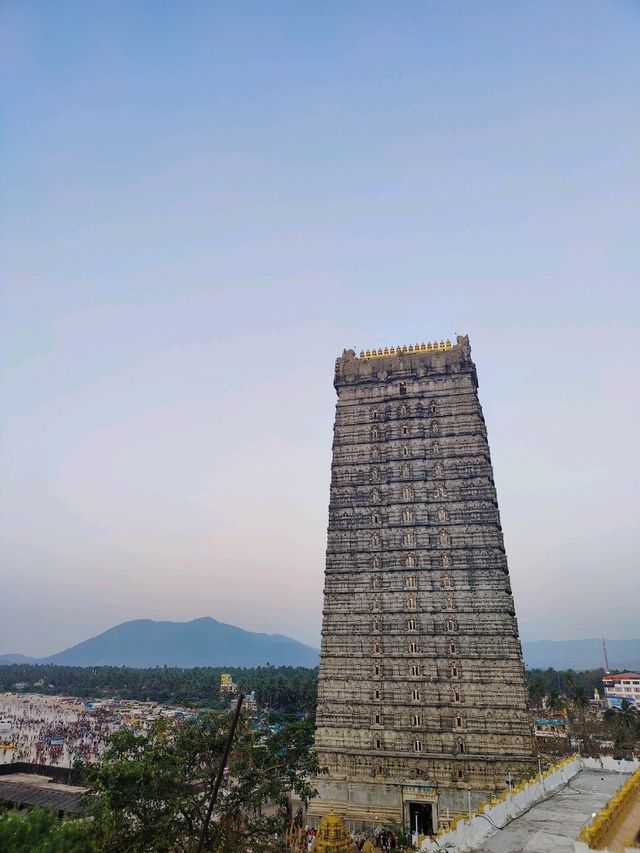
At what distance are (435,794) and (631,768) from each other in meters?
13.3

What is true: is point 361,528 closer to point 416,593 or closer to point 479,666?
point 416,593

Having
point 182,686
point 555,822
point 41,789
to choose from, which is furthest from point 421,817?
point 182,686

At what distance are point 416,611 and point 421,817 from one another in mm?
12921

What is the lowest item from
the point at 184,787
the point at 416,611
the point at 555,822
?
the point at 184,787

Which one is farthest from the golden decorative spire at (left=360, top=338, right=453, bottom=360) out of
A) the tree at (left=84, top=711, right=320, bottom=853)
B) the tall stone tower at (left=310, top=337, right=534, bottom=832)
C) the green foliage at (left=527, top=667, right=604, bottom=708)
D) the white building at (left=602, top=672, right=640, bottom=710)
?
the white building at (left=602, top=672, right=640, bottom=710)

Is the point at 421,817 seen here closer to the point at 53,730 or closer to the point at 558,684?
the point at 53,730

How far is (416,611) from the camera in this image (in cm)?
4297

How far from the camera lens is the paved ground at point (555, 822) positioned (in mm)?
15220

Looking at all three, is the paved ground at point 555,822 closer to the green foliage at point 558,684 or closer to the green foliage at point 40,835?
the green foliage at point 40,835

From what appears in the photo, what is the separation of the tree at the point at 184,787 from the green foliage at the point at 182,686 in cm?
7471

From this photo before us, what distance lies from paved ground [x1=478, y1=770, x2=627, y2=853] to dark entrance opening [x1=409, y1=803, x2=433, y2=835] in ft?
50.4

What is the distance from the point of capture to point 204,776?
26.8 m

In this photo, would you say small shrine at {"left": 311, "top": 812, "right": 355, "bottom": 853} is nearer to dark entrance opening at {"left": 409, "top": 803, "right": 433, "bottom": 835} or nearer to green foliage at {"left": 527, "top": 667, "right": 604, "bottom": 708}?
dark entrance opening at {"left": 409, "top": 803, "right": 433, "bottom": 835}

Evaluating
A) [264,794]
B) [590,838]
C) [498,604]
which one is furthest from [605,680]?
[590,838]
